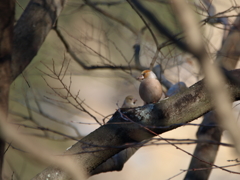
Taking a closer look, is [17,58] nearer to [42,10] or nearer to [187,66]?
[42,10]

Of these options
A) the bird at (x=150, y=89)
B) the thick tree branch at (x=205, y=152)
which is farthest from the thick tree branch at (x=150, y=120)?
the thick tree branch at (x=205, y=152)

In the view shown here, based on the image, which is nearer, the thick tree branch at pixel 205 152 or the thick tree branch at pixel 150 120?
the thick tree branch at pixel 150 120

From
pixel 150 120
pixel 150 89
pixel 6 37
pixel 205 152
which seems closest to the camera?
pixel 6 37

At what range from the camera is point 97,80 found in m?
7.63

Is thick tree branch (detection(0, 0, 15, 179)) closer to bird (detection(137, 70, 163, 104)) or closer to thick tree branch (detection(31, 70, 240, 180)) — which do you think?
thick tree branch (detection(31, 70, 240, 180))

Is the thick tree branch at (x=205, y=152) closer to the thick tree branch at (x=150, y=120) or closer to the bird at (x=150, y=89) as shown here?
the bird at (x=150, y=89)

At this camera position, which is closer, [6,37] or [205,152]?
[6,37]

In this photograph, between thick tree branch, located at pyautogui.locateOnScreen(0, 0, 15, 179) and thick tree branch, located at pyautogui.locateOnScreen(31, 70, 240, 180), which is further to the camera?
thick tree branch, located at pyautogui.locateOnScreen(31, 70, 240, 180)

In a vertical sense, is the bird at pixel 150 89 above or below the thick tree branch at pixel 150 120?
above

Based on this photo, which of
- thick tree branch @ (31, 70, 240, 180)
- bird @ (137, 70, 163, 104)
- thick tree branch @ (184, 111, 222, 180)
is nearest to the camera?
thick tree branch @ (31, 70, 240, 180)

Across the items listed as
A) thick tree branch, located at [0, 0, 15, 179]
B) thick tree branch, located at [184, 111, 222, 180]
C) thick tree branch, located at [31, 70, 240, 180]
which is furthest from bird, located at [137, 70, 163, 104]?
thick tree branch, located at [0, 0, 15, 179]

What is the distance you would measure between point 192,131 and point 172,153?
81cm

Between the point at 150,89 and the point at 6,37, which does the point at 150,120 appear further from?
the point at 6,37

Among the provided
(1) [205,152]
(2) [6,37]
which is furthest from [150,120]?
(1) [205,152]
